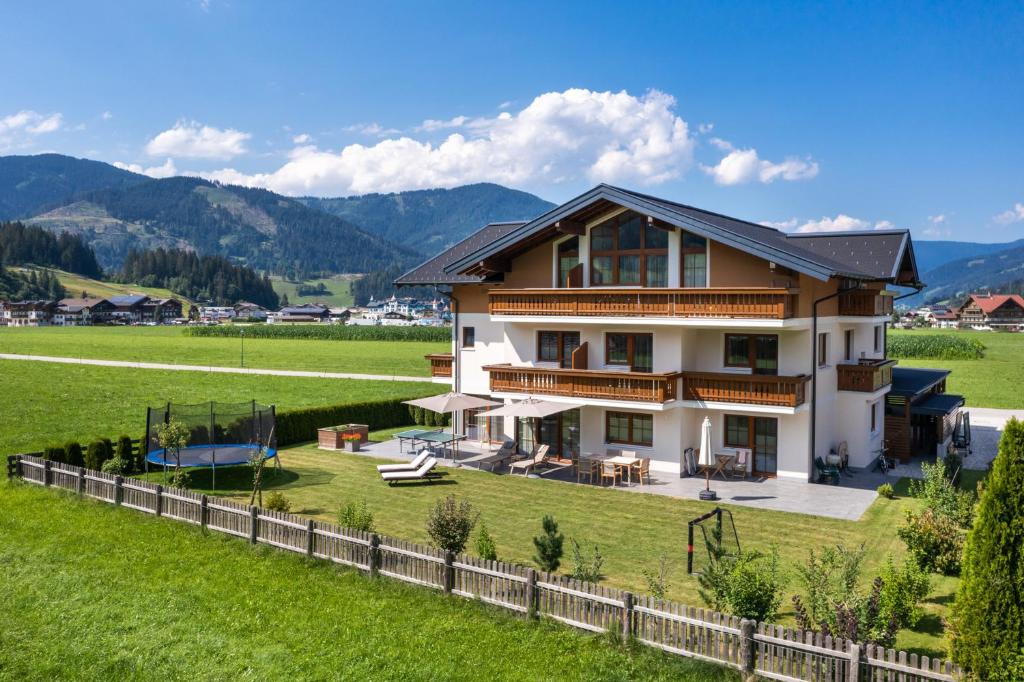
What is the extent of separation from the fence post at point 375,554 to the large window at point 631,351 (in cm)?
1336

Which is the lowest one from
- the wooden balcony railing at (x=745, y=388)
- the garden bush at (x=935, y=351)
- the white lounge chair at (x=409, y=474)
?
the white lounge chair at (x=409, y=474)

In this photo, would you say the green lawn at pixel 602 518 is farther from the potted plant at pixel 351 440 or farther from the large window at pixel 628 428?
the potted plant at pixel 351 440

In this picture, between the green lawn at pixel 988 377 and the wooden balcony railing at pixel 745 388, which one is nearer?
the wooden balcony railing at pixel 745 388

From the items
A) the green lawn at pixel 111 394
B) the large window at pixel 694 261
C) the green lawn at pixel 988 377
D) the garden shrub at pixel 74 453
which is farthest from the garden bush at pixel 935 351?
the garden shrub at pixel 74 453

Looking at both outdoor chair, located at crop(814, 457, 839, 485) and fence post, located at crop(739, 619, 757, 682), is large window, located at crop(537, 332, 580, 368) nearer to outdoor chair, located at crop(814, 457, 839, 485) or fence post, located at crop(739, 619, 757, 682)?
outdoor chair, located at crop(814, 457, 839, 485)

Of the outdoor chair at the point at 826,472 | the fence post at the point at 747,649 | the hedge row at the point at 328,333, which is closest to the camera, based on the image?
the fence post at the point at 747,649

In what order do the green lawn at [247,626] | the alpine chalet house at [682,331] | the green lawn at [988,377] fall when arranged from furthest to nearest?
the green lawn at [988,377] < the alpine chalet house at [682,331] < the green lawn at [247,626]

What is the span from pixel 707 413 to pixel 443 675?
16427 millimetres

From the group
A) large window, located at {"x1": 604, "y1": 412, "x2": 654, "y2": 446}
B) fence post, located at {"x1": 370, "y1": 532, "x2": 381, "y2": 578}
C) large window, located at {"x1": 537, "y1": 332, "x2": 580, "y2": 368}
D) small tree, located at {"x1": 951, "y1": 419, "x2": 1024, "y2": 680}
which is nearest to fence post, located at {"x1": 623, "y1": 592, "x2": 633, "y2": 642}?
small tree, located at {"x1": 951, "y1": 419, "x2": 1024, "y2": 680}

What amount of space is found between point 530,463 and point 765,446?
743cm

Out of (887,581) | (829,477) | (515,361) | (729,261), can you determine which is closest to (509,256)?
(515,361)

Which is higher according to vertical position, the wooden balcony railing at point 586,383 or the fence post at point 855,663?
the wooden balcony railing at point 586,383

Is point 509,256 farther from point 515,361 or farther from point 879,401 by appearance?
point 879,401

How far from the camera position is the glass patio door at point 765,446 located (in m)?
24.3
